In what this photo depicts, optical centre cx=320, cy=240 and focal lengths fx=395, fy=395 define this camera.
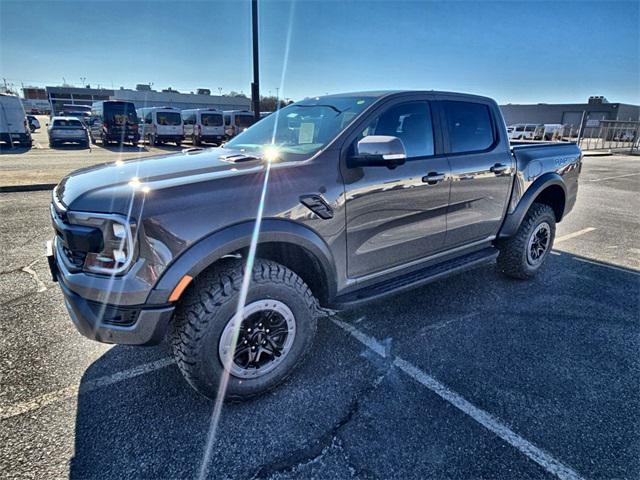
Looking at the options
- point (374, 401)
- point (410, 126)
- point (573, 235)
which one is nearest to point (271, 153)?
point (410, 126)

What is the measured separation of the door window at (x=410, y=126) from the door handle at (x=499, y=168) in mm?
847

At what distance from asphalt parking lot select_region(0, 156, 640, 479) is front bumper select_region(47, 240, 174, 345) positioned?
1.82 ft

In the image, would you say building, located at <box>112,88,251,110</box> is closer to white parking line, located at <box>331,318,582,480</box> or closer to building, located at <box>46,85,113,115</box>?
building, located at <box>46,85,113,115</box>

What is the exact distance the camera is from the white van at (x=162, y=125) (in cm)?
2233

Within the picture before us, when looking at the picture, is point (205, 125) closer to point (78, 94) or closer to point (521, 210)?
point (521, 210)

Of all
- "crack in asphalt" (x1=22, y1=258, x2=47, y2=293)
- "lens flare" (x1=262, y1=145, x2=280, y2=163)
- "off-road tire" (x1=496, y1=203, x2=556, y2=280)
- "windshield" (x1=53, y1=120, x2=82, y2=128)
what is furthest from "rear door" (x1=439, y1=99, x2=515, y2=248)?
"windshield" (x1=53, y1=120, x2=82, y2=128)

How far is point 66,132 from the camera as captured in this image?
66.3 ft

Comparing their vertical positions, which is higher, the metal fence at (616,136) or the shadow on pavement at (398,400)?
the metal fence at (616,136)

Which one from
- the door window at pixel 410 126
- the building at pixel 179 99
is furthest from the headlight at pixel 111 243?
the building at pixel 179 99

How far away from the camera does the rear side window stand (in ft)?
11.7

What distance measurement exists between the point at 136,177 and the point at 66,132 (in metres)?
22.0

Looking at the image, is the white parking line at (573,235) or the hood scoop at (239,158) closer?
the hood scoop at (239,158)

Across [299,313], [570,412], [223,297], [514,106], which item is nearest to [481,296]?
[570,412]

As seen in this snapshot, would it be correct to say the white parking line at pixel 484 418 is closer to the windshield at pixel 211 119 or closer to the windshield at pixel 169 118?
the windshield at pixel 211 119
